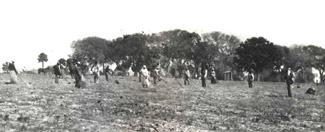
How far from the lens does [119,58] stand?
265 feet

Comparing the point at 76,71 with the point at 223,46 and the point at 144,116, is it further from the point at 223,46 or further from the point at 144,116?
the point at 223,46

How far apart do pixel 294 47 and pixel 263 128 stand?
94224mm

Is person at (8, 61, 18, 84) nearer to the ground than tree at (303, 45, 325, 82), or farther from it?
nearer to the ground

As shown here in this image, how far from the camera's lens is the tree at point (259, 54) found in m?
81.9

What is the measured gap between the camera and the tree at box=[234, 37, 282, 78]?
81.9m

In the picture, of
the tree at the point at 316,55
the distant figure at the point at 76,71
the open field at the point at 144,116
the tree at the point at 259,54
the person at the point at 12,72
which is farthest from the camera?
the tree at the point at 316,55

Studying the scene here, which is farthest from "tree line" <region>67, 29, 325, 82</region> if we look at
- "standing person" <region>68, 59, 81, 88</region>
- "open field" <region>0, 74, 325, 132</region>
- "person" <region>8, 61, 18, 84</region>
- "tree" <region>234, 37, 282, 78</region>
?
"open field" <region>0, 74, 325, 132</region>

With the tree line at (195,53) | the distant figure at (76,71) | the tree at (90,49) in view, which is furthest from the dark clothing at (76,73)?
the tree at (90,49)

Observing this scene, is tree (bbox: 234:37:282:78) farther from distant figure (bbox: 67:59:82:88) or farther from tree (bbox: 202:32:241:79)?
distant figure (bbox: 67:59:82:88)

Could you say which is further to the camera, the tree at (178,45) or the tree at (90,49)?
the tree at (90,49)

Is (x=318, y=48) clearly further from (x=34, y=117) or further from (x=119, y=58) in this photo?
(x=34, y=117)

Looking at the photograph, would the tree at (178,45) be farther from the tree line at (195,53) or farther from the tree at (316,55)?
the tree at (316,55)

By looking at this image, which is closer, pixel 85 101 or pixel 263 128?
pixel 263 128

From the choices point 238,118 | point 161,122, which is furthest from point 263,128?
point 161,122
